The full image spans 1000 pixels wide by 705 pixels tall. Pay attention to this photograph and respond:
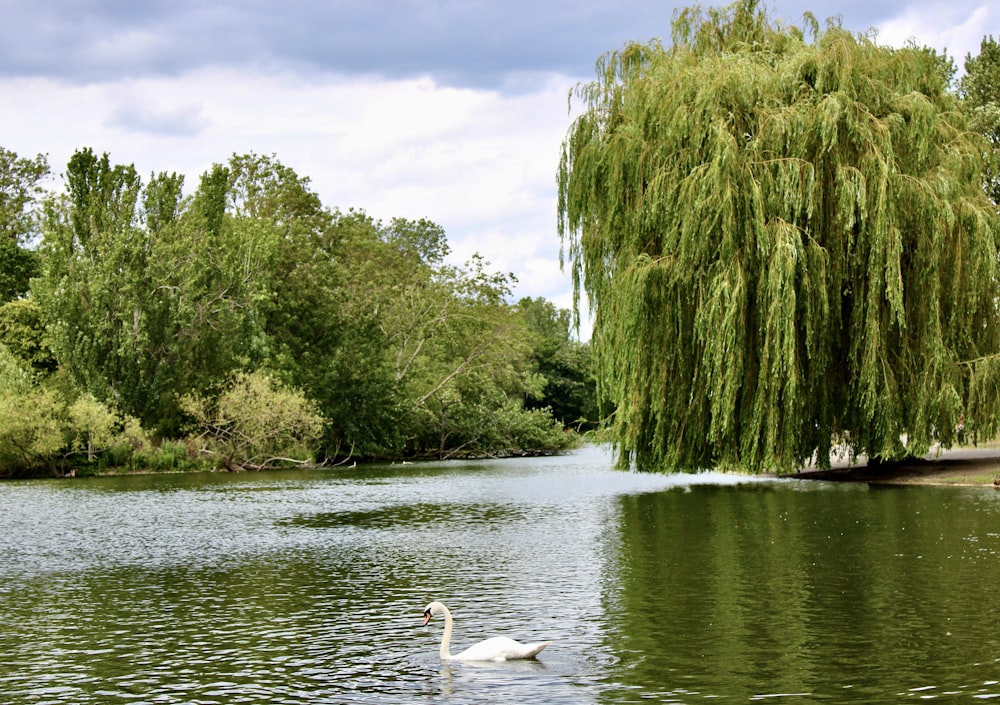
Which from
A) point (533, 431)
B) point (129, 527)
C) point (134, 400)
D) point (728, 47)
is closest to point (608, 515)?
point (129, 527)

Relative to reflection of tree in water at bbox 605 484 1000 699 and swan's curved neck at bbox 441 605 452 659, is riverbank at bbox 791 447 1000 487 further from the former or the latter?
swan's curved neck at bbox 441 605 452 659

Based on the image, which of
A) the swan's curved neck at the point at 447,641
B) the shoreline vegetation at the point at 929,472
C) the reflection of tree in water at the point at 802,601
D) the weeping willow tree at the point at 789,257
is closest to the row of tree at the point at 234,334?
the shoreline vegetation at the point at 929,472

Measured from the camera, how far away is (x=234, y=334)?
53.1m

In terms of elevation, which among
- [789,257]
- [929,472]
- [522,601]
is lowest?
[522,601]

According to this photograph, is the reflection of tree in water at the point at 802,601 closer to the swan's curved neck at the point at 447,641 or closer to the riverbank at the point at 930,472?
the swan's curved neck at the point at 447,641

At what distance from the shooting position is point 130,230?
49781mm

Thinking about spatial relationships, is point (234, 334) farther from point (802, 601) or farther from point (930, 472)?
point (802, 601)

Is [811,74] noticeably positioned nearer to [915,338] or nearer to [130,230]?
[915,338]

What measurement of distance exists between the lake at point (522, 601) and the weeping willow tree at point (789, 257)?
2073mm

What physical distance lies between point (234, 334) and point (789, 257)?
34.5 metres

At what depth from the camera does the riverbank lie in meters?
29.7

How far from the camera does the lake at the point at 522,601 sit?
974 cm

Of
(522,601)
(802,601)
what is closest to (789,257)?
(802,601)

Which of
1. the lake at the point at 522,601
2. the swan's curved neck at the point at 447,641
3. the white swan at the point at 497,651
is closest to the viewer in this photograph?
the lake at the point at 522,601
